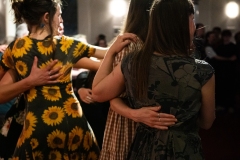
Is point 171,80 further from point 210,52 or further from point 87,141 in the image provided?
point 210,52

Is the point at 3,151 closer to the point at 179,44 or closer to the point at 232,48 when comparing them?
the point at 179,44

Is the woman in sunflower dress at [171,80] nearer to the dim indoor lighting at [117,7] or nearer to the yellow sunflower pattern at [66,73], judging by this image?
the yellow sunflower pattern at [66,73]

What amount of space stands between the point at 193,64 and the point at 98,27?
25.5 feet

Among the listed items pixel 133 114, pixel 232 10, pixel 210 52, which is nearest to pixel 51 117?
pixel 133 114

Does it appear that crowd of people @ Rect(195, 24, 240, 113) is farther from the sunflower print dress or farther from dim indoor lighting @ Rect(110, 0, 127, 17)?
the sunflower print dress

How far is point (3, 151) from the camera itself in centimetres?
243

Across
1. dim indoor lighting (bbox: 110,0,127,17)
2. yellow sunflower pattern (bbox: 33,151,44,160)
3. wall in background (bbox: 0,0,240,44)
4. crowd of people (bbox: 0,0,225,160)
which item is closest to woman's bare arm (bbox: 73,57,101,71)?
crowd of people (bbox: 0,0,225,160)

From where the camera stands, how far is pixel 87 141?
228 centimetres

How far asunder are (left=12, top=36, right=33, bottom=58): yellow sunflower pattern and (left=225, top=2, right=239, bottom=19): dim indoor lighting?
8.76 meters

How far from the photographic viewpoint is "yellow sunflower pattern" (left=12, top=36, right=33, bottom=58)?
220 centimetres

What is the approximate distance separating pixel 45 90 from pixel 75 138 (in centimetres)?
25

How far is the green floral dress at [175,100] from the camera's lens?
1.76m

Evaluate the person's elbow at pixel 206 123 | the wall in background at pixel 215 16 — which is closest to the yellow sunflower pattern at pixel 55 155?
the person's elbow at pixel 206 123

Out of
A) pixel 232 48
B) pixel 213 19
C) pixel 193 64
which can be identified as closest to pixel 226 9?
pixel 213 19
